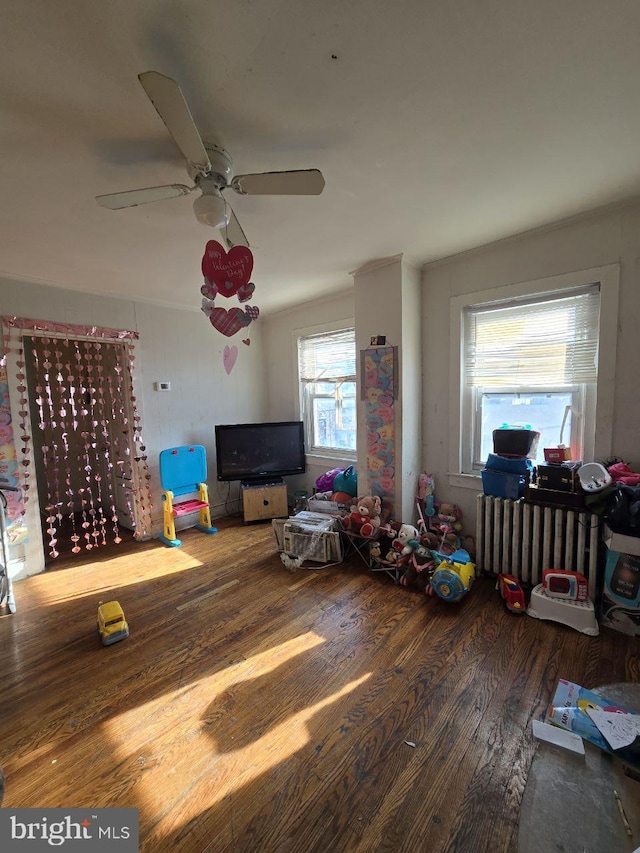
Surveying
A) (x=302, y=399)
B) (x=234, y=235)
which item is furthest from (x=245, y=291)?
(x=302, y=399)

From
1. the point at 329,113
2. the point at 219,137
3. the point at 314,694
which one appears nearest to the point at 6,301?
the point at 219,137

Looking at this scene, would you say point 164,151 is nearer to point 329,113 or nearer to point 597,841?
point 329,113

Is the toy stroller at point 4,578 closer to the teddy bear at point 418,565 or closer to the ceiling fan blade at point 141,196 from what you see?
the ceiling fan blade at point 141,196

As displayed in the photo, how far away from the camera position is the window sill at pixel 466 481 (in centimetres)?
279

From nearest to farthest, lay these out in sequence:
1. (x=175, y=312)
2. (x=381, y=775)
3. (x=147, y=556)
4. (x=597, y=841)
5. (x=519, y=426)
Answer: (x=597, y=841), (x=381, y=775), (x=519, y=426), (x=147, y=556), (x=175, y=312)

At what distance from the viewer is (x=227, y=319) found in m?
1.79

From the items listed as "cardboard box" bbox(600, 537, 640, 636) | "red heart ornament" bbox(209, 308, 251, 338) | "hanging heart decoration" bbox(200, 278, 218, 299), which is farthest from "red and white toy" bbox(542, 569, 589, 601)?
"hanging heart decoration" bbox(200, 278, 218, 299)

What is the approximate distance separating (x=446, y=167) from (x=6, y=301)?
10.8 feet

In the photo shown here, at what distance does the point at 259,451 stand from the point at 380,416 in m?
1.60

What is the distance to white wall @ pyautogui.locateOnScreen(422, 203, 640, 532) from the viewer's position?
2.10 metres

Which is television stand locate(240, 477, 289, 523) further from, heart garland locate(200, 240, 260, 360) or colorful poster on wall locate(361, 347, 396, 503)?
heart garland locate(200, 240, 260, 360)

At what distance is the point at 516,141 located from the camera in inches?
59.0

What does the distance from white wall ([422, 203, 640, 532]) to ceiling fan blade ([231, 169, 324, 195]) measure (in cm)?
178

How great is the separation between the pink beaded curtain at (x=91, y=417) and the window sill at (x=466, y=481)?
297 centimetres
